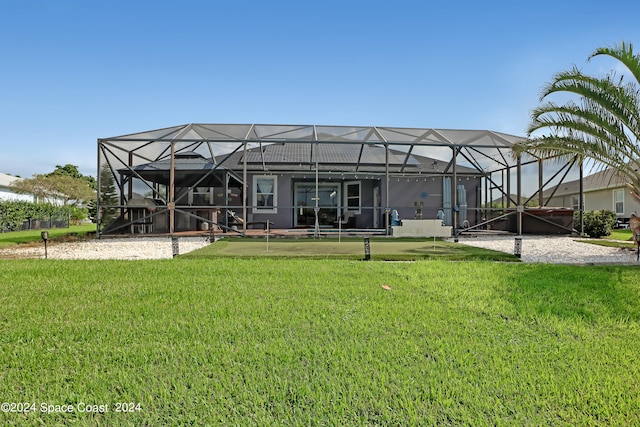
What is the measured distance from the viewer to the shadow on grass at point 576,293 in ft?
10.6

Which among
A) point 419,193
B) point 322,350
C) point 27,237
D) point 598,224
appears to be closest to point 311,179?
point 419,193

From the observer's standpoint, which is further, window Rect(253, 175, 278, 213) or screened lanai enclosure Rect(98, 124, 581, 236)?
window Rect(253, 175, 278, 213)

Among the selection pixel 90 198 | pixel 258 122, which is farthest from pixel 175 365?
pixel 90 198

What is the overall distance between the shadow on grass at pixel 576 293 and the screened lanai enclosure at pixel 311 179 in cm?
586

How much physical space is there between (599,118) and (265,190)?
39.7 feet

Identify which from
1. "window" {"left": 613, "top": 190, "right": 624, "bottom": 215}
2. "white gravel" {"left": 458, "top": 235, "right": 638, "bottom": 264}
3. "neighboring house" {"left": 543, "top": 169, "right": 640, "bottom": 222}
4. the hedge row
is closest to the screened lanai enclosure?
"white gravel" {"left": 458, "top": 235, "right": 638, "bottom": 264}

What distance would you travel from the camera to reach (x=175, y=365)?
213cm

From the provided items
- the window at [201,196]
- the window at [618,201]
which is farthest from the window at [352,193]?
the window at [618,201]

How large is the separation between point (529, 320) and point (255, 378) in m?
2.58

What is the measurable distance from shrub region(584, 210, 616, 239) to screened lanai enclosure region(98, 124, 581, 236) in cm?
170

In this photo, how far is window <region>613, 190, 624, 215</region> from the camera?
2149 cm

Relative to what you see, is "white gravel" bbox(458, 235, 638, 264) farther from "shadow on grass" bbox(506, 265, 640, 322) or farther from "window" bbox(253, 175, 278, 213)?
"window" bbox(253, 175, 278, 213)

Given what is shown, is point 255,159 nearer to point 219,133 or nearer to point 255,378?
point 219,133

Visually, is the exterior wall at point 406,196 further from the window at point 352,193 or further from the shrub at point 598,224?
the shrub at point 598,224
